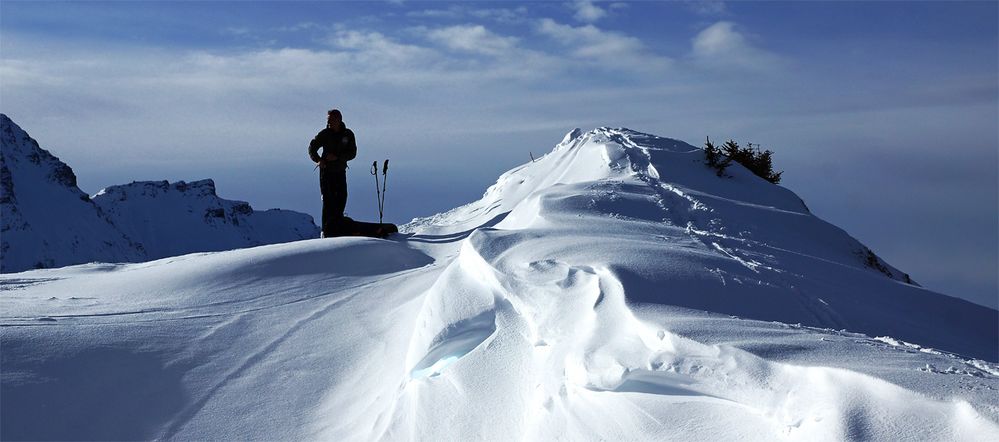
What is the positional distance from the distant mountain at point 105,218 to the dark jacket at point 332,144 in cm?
8654

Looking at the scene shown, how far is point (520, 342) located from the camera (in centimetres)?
584

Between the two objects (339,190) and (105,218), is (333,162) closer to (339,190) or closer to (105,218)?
(339,190)

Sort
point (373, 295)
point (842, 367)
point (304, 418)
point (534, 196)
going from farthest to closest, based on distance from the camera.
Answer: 1. point (534, 196)
2. point (373, 295)
3. point (304, 418)
4. point (842, 367)

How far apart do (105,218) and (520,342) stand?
126 m

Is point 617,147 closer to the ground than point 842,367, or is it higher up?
higher up

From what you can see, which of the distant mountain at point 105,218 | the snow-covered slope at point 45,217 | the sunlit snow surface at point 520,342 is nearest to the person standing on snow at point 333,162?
the sunlit snow surface at point 520,342

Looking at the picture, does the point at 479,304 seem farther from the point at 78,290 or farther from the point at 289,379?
the point at 78,290

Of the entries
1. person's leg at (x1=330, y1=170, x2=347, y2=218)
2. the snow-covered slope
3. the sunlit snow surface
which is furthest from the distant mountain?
the sunlit snow surface

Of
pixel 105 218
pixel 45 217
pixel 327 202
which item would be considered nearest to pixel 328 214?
pixel 327 202

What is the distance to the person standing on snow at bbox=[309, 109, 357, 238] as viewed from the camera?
12352 millimetres

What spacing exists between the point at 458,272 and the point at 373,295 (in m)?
1.14

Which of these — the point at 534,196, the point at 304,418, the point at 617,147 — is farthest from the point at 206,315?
the point at 617,147

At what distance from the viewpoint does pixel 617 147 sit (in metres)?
14.1

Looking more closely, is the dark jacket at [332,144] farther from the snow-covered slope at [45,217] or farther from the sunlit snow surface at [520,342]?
the snow-covered slope at [45,217]
